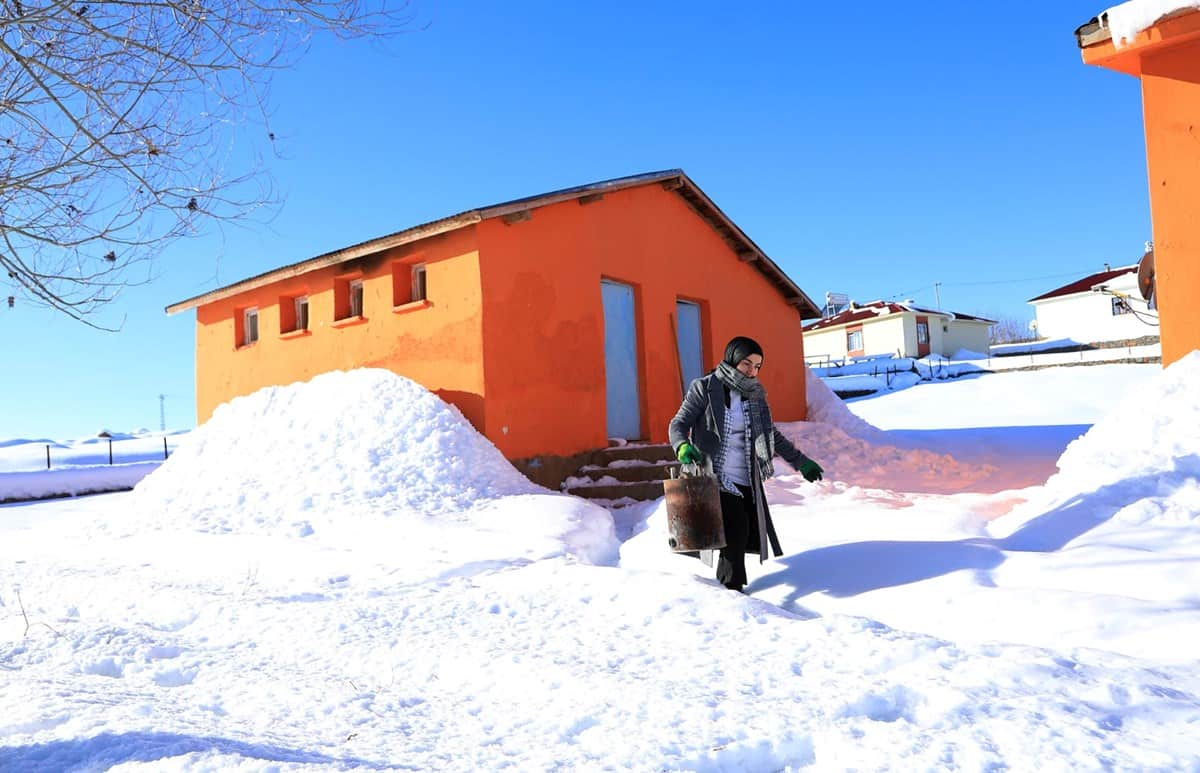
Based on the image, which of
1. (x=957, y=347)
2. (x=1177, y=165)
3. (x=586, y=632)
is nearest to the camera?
(x=586, y=632)

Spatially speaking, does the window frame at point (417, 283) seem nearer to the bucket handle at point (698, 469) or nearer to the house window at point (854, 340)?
the bucket handle at point (698, 469)

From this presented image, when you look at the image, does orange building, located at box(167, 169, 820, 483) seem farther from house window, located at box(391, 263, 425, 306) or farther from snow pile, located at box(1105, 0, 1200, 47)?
snow pile, located at box(1105, 0, 1200, 47)

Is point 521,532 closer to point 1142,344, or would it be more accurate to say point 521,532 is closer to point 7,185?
point 7,185

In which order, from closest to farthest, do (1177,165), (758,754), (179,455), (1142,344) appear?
(758,754) < (1177,165) < (179,455) < (1142,344)

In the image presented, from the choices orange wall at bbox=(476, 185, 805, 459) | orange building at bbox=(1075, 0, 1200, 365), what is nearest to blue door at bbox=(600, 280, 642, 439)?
orange wall at bbox=(476, 185, 805, 459)

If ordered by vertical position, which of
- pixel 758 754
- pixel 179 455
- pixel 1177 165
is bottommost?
pixel 758 754

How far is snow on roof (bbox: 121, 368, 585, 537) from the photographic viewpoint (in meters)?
8.59

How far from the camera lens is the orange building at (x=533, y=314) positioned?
1027cm

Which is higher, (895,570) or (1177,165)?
(1177,165)

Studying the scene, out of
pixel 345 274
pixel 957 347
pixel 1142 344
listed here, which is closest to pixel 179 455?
pixel 345 274

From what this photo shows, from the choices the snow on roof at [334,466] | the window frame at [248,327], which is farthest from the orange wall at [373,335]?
the snow on roof at [334,466]

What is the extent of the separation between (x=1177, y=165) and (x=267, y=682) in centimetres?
823

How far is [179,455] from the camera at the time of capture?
1124 centimetres

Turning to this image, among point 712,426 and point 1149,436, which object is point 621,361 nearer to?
point 712,426
